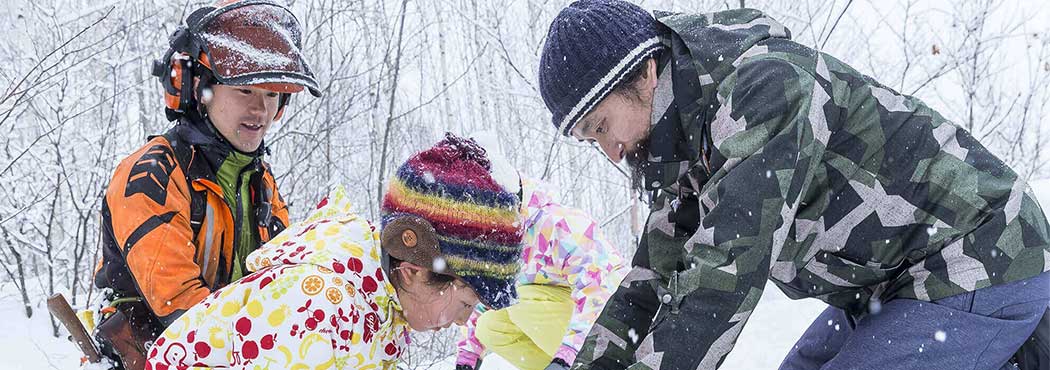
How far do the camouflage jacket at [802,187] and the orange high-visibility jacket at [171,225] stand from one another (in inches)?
57.7

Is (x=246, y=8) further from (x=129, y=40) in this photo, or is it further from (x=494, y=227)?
(x=129, y=40)

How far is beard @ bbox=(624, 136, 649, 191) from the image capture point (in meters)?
1.78

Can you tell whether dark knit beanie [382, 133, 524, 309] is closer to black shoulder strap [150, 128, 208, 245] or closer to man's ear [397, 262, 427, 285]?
man's ear [397, 262, 427, 285]

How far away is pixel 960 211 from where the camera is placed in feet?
5.39

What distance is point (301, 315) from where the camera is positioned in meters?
1.66

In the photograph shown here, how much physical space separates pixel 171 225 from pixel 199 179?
0.20 m

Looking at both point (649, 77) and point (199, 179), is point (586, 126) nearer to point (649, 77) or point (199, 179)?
point (649, 77)

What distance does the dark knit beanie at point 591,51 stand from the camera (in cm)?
167

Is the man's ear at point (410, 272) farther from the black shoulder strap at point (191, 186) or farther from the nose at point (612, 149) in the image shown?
the black shoulder strap at point (191, 186)

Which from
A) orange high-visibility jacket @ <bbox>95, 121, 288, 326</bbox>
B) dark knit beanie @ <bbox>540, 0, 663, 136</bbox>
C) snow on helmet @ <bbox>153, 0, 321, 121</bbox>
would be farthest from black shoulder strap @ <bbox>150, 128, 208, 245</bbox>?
dark knit beanie @ <bbox>540, 0, 663, 136</bbox>

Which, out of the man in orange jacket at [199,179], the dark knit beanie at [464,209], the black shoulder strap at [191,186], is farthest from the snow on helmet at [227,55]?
the dark knit beanie at [464,209]

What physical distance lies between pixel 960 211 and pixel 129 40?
704 cm

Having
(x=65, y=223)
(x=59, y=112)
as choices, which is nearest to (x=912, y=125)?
(x=59, y=112)

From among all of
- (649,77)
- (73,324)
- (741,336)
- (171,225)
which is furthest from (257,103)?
(741,336)
